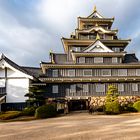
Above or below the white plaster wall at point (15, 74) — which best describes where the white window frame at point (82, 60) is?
above

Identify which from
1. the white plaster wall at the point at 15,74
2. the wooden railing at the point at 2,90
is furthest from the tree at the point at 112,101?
the wooden railing at the point at 2,90

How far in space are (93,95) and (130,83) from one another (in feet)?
20.6

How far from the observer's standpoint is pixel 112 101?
115ft

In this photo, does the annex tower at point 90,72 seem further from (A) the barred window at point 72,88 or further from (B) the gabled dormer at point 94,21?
(B) the gabled dormer at point 94,21

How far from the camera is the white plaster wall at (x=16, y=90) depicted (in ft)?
113

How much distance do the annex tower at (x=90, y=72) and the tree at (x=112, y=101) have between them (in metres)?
2.71

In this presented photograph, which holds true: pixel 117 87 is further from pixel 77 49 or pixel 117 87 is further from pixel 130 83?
pixel 77 49

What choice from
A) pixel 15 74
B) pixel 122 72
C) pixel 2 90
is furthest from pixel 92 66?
pixel 2 90

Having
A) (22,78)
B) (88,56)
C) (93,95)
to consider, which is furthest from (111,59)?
(22,78)

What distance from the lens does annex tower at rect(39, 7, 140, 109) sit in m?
38.4

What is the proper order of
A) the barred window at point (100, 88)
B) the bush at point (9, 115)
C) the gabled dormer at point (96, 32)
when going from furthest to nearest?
the gabled dormer at point (96, 32) → the barred window at point (100, 88) → the bush at point (9, 115)

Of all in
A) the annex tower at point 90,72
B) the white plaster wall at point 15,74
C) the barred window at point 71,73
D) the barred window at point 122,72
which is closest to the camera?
the white plaster wall at point 15,74

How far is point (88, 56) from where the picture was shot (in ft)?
132

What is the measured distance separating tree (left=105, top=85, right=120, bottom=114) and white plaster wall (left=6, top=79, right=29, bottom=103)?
37.8 ft
